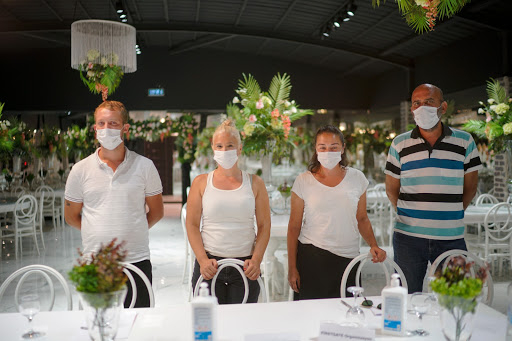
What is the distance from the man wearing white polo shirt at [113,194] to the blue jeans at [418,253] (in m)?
1.52

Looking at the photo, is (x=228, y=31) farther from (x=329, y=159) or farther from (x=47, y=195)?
(x=329, y=159)

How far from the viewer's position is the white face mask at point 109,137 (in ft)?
9.26

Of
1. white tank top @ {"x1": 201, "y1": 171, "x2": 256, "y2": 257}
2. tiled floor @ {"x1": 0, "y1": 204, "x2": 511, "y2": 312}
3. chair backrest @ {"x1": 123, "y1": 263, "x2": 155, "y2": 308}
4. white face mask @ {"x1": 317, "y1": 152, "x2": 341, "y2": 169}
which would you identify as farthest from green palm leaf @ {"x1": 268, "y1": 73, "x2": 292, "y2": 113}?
chair backrest @ {"x1": 123, "y1": 263, "x2": 155, "y2": 308}

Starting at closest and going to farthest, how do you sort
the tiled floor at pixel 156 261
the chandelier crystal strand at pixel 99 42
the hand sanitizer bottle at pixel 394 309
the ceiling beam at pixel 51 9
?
the hand sanitizer bottle at pixel 394 309 < the chandelier crystal strand at pixel 99 42 < the tiled floor at pixel 156 261 < the ceiling beam at pixel 51 9

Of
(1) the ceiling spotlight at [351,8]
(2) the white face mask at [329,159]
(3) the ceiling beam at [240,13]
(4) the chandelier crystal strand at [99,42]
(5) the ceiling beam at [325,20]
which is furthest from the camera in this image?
(3) the ceiling beam at [240,13]

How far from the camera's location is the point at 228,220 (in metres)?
2.74

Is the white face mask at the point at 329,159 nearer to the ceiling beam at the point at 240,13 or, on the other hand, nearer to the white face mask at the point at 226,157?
the white face mask at the point at 226,157

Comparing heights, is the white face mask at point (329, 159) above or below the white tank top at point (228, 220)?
above

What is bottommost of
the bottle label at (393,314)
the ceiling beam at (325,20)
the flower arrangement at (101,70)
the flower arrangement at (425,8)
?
the bottle label at (393,314)

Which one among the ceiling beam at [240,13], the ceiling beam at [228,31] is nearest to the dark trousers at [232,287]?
the ceiling beam at [240,13]

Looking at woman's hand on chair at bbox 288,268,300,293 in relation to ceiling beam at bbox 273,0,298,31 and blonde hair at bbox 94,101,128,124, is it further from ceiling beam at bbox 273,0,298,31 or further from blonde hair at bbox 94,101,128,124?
ceiling beam at bbox 273,0,298,31

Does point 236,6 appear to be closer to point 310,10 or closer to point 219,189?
point 310,10

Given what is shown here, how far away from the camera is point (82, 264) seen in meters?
1.81

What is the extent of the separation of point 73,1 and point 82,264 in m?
8.24
